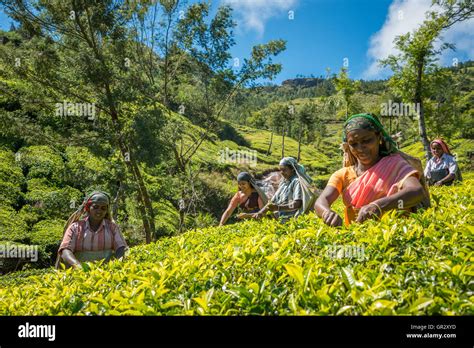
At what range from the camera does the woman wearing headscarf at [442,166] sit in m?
8.31

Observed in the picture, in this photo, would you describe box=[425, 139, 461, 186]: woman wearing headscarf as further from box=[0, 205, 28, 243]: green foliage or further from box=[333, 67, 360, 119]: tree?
box=[333, 67, 360, 119]: tree

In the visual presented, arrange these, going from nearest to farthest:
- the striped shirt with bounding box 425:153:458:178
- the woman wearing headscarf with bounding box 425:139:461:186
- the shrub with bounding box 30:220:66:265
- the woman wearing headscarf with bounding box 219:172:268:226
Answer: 1. the woman wearing headscarf with bounding box 219:172:268:226
2. the woman wearing headscarf with bounding box 425:139:461:186
3. the striped shirt with bounding box 425:153:458:178
4. the shrub with bounding box 30:220:66:265

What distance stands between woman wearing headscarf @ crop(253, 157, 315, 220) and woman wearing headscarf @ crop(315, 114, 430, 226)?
2.66 m

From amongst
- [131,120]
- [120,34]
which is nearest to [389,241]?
[131,120]

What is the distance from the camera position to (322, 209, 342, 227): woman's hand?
2771 millimetres

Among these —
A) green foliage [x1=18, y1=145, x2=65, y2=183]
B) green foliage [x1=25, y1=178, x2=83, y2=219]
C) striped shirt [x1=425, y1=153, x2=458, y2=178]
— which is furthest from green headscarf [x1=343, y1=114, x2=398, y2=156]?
green foliage [x1=18, y1=145, x2=65, y2=183]

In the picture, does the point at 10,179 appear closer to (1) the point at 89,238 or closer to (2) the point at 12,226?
(2) the point at 12,226

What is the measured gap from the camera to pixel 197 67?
579 inches

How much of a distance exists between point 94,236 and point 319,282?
3.75m

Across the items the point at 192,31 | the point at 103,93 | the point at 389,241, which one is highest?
the point at 192,31

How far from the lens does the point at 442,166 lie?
28.5ft

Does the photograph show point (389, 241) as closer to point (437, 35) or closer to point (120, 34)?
point (120, 34)

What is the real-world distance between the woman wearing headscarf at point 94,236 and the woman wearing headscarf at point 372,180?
2944mm
